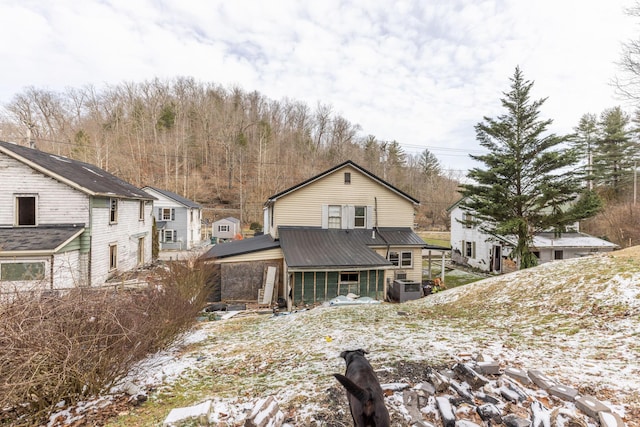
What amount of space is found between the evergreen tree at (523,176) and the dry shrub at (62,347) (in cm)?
1828

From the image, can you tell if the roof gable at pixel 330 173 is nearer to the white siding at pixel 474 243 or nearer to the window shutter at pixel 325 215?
the window shutter at pixel 325 215

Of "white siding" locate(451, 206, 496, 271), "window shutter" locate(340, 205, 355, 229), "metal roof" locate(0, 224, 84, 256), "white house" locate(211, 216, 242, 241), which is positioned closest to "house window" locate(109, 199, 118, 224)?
"metal roof" locate(0, 224, 84, 256)

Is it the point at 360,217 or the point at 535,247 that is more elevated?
the point at 360,217

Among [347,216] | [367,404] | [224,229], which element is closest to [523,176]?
[347,216]

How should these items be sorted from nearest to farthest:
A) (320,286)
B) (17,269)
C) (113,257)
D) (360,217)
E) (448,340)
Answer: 1. (448,340)
2. (17,269)
3. (320,286)
4. (113,257)
5. (360,217)

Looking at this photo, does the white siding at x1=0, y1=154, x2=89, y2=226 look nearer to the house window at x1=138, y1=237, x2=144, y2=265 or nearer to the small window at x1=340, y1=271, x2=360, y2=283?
the house window at x1=138, y1=237, x2=144, y2=265

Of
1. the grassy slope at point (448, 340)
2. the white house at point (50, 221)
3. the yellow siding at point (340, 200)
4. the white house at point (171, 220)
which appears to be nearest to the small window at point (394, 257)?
the yellow siding at point (340, 200)

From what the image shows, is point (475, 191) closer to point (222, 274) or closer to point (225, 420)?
point (222, 274)

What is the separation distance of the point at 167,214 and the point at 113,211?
580 inches

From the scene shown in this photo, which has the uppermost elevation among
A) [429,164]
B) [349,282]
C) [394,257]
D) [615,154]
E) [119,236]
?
[429,164]

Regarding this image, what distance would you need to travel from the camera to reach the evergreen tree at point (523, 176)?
649 inches

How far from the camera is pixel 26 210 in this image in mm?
13906

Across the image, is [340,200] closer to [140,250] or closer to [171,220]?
[140,250]

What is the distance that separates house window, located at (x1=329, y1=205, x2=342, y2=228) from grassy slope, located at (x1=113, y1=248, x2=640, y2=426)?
324 inches
